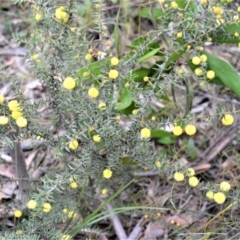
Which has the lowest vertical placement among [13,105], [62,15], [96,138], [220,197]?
[220,197]

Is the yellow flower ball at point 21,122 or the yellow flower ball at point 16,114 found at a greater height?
the yellow flower ball at point 16,114

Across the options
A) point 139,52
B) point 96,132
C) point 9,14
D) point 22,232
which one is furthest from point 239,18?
point 9,14

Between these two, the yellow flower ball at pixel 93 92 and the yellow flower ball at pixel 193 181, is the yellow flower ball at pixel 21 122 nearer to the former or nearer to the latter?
the yellow flower ball at pixel 93 92

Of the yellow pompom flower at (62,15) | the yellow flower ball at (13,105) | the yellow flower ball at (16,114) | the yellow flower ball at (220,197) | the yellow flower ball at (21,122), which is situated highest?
the yellow pompom flower at (62,15)

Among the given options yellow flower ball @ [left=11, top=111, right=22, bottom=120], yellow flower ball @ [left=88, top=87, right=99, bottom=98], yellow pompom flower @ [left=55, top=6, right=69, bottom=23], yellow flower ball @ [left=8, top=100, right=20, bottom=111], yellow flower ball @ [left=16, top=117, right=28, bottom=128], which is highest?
yellow pompom flower @ [left=55, top=6, right=69, bottom=23]

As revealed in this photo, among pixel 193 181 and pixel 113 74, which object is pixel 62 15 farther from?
pixel 193 181

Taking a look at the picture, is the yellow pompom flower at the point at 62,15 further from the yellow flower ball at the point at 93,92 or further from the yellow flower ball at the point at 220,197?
the yellow flower ball at the point at 220,197

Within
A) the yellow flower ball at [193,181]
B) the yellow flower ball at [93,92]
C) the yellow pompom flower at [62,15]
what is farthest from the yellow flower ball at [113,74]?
the yellow flower ball at [193,181]

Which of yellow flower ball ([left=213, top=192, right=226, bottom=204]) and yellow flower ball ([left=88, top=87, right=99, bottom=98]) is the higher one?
yellow flower ball ([left=88, top=87, right=99, bottom=98])

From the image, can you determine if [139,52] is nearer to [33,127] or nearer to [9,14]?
[33,127]

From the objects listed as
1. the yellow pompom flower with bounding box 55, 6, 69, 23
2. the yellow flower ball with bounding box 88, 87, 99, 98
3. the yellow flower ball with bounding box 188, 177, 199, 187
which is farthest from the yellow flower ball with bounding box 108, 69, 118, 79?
the yellow flower ball with bounding box 188, 177, 199, 187

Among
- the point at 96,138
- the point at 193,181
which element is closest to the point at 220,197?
the point at 193,181

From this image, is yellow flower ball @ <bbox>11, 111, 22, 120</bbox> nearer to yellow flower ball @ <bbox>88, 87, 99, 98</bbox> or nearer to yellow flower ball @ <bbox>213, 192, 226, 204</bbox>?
yellow flower ball @ <bbox>88, 87, 99, 98</bbox>
